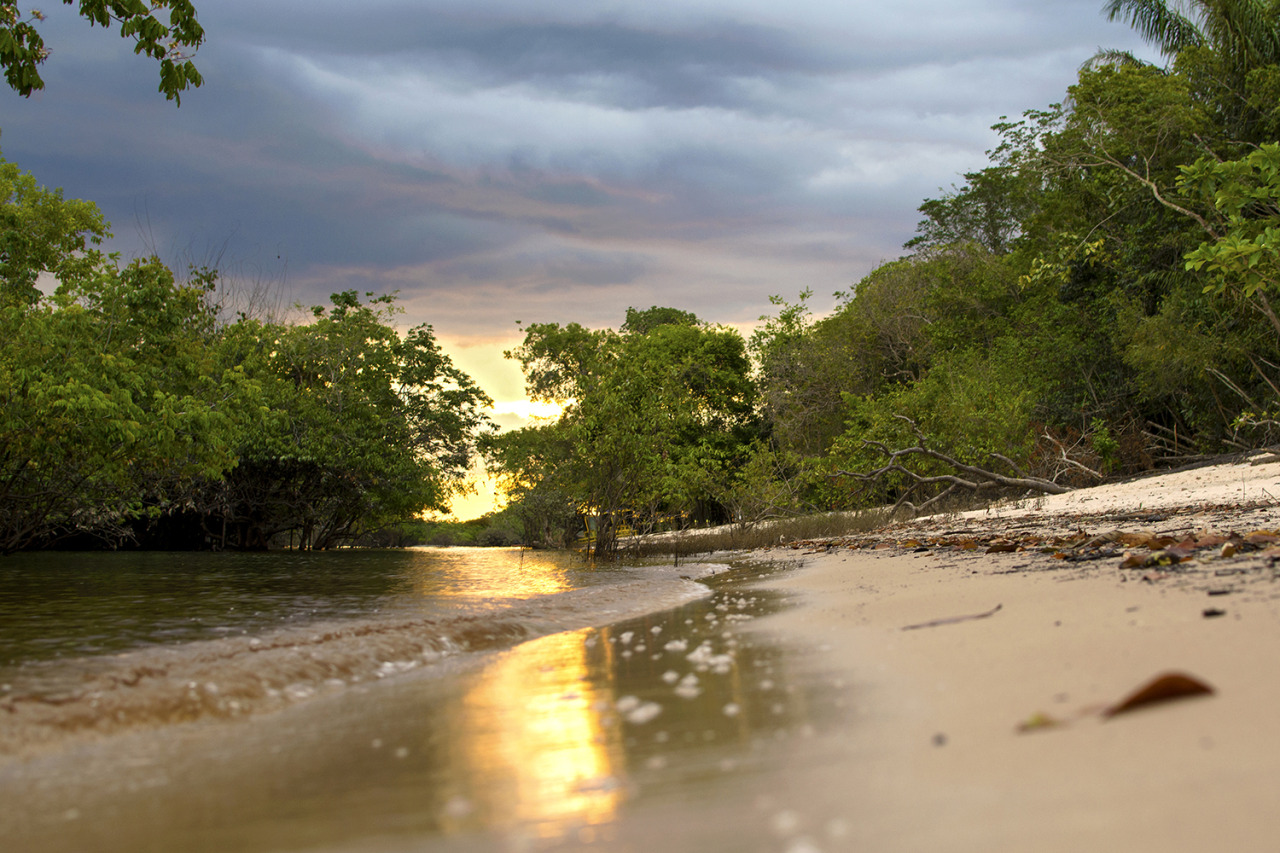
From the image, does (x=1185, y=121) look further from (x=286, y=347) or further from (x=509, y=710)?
(x=286, y=347)

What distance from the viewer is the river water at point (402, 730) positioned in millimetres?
1589

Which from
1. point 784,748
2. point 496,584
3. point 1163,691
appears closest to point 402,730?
point 784,748

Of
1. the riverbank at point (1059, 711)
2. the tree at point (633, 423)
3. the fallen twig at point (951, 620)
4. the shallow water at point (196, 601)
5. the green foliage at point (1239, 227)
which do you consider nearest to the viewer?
the riverbank at point (1059, 711)

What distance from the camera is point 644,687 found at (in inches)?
109

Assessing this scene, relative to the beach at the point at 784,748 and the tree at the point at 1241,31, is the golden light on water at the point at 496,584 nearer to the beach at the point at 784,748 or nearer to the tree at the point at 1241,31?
the beach at the point at 784,748

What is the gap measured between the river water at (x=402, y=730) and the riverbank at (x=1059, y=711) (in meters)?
0.17

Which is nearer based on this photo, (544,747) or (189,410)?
(544,747)

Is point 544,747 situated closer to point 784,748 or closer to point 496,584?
point 784,748

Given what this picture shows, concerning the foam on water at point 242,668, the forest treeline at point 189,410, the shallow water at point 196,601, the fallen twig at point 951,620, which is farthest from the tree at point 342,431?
the fallen twig at point 951,620

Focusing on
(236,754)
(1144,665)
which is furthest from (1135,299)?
(236,754)

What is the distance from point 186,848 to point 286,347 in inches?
1064

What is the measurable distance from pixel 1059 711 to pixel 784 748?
0.64 m

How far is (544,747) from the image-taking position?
212 centimetres

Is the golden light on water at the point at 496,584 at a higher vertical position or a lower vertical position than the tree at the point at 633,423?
lower
